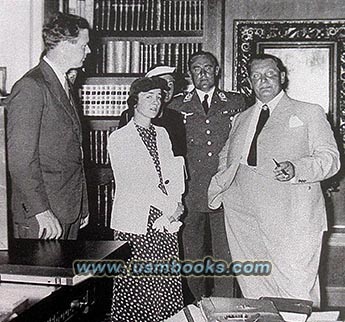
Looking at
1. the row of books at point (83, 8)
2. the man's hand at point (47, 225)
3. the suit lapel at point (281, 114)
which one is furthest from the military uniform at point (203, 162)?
the man's hand at point (47, 225)

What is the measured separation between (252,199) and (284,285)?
0.48 meters

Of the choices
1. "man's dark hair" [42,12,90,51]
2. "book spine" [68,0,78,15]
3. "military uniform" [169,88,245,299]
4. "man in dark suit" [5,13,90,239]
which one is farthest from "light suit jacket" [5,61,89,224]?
"book spine" [68,0,78,15]

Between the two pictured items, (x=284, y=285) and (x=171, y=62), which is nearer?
(x=284, y=285)

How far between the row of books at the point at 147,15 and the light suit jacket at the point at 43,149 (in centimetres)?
125

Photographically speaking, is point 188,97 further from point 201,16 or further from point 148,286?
point 148,286

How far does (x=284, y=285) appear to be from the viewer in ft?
9.66

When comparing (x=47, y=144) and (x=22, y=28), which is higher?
(x=22, y=28)

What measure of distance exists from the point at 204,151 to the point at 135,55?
76 cm

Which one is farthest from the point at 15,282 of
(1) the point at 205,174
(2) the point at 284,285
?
(1) the point at 205,174

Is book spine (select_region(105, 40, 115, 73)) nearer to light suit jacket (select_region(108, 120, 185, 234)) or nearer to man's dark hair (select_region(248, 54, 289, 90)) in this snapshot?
light suit jacket (select_region(108, 120, 185, 234))

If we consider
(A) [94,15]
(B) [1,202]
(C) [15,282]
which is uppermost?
(A) [94,15]

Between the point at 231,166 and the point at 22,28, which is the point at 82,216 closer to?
the point at 231,166

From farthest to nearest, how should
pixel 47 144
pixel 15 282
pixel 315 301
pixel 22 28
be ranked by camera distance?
pixel 22 28 → pixel 315 301 → pixel 47 144 → pixel 15 282

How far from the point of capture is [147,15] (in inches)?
139
